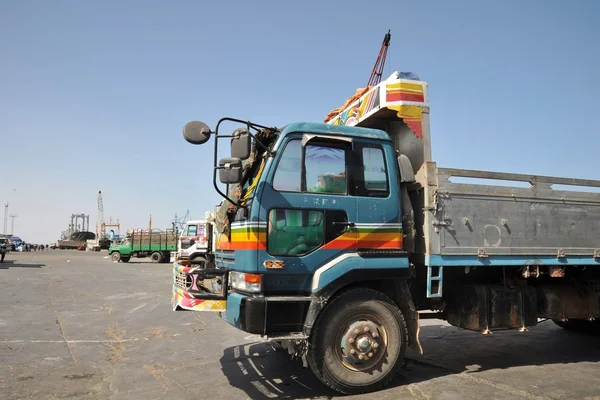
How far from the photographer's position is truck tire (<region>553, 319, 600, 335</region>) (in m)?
8.23

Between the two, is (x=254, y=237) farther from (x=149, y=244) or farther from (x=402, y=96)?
(x=149, y=244)

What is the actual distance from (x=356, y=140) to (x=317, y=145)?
50 cm

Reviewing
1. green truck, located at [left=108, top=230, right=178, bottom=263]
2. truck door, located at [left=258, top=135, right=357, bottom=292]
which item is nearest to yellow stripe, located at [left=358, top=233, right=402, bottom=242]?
truck door, located at [left=258, top=135, right=357, bottom=292]

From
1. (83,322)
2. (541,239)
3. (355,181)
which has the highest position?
(355,181)

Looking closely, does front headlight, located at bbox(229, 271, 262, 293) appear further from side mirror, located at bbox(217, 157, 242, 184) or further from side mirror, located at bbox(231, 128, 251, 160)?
side mirror, located at bbox(231, 128, 251, 160)

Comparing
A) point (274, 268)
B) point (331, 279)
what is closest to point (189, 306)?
point (274, 268)

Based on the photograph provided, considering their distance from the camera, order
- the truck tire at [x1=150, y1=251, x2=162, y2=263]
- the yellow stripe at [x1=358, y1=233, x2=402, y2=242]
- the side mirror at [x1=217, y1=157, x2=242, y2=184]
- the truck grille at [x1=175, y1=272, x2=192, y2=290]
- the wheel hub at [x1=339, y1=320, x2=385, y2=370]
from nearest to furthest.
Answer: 1. the side mirror at [x1=217, y1=157, x2=242, y2=184]
2. the wheel hub at [x1=339, y1=320, x2=385, y2=370]
3. the yellow stripe at [x1=358, y1=233, x2=402, y2=242]
4. the truck grille at [x1=175, y1=272, x2=192, y2=290]
5. the truck tire at [x1=150, y1=251, x2=162, y2=263]

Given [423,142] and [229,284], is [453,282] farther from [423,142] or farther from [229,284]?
[229,284]

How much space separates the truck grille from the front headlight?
688 millimetres

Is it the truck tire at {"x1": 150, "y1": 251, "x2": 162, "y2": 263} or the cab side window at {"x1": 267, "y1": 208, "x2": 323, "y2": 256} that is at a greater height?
the cab side window at {"x1": 267, "y1": 208, "x2": 323, "y2": 256}

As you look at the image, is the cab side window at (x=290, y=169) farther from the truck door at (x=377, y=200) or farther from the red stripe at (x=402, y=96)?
the red stripe at (x=402, y=96)

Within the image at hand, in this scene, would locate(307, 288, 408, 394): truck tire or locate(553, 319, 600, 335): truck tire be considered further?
locate(553, 319, 600, 335): truck tire

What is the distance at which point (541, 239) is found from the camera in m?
5.89

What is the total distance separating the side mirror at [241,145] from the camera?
4594 millimetres
